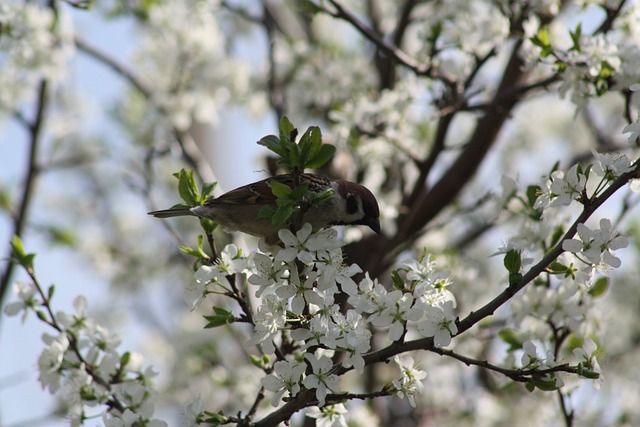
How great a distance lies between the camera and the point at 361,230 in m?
4.68

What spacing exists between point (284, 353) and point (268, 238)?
42 centimetres

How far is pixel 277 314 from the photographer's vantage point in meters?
2.13

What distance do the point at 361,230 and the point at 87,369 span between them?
90.5 inches

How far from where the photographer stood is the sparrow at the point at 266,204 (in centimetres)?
250

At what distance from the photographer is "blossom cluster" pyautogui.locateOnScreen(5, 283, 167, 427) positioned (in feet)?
8.62

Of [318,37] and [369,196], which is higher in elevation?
[318,37]

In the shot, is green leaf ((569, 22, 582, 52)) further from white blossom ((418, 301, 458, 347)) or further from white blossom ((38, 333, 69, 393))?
white blossom ((38, 333, 69, 393))

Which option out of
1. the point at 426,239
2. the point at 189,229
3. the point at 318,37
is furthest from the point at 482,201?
the point at 189,229

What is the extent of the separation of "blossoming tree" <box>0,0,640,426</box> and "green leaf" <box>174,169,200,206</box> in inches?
0.6

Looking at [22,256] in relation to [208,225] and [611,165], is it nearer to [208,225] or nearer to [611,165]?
[208,225]

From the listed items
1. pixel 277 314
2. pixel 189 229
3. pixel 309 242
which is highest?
pixel 189 229

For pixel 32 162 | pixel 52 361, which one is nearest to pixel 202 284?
pixel 52 361

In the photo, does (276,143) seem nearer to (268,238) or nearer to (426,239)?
(268,238)

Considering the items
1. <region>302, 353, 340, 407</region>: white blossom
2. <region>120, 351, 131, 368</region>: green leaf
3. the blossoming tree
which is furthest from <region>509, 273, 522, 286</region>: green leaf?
<region>120, 351, 131, 368</region>: green leaf
